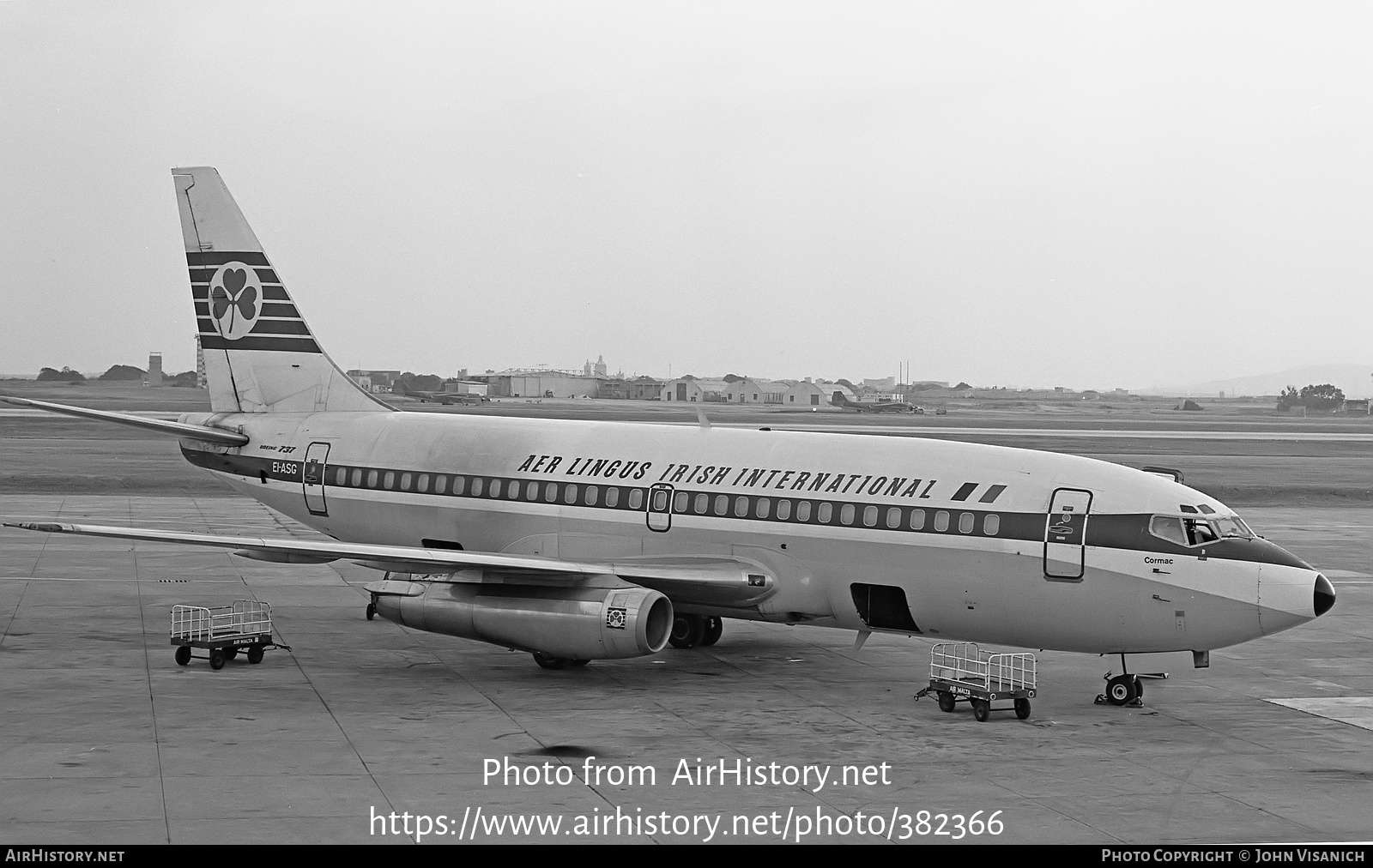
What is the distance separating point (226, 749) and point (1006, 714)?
11021mm

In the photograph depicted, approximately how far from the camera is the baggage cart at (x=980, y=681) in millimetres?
20531

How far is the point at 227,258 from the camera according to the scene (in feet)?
99.7

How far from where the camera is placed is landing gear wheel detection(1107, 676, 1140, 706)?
70.7 feet

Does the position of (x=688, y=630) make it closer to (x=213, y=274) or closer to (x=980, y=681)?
(x=980, y=681)

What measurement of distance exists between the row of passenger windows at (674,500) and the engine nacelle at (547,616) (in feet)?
7.62

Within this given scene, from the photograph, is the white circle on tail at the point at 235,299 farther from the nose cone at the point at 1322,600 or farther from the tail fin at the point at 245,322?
the nose cone at the point at 1322,600

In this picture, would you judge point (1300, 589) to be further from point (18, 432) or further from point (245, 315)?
point (18, 432)

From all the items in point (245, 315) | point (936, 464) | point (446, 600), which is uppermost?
point (245, 315)

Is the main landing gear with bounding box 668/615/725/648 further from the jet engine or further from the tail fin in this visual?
the tail fin

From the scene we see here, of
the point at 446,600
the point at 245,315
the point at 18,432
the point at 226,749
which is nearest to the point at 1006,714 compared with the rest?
the point at 446,600

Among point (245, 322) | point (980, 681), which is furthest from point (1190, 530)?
point (245, 322)

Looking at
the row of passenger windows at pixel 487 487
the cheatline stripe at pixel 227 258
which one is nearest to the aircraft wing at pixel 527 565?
the row of passenger windows at pixel 487 487

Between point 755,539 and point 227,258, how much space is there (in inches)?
563

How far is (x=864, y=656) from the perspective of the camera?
84.7 ft
